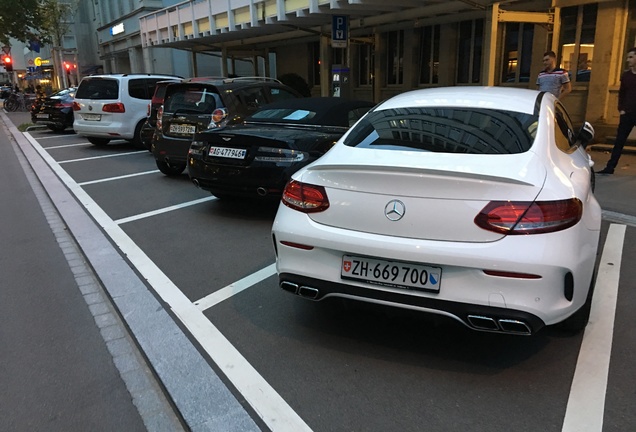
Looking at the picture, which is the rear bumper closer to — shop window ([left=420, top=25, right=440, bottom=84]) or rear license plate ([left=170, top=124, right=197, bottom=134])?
rear license plate ([left=170, top=124, right=197, bottom=134])

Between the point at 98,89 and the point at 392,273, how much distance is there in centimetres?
1175

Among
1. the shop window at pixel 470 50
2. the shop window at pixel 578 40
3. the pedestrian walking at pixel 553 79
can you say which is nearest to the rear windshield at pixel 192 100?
the pedestrian walking at pixel 553 79

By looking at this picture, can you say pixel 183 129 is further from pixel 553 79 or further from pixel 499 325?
pixel 499 325

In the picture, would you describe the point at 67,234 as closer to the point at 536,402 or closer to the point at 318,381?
the point at 318,381

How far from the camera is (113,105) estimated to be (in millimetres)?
12102

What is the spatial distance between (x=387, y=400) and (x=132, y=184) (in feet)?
23.1

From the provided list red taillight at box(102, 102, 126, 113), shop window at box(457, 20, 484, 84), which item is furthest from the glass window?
shop window at box(457, 20, 484, 84)

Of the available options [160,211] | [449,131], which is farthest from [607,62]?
[160,211]

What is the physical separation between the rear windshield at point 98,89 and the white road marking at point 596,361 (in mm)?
11335

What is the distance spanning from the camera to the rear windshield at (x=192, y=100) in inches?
311

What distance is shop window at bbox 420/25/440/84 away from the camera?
15719 millimetres

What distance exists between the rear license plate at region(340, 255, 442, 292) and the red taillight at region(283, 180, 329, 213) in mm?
375

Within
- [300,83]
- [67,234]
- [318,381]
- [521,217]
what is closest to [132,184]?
[67,234]

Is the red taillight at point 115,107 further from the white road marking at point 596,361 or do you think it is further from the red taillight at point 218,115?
the white road marking at point 596,361
